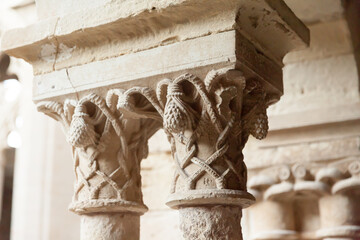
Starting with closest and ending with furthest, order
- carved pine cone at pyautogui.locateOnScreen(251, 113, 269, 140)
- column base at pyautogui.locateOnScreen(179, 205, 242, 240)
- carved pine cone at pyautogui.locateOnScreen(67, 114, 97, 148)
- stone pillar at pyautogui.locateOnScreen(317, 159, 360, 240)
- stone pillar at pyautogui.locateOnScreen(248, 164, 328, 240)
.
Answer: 1. column base at pyautogui.locateOnScreen(179, 205, 242, 240)
2. carved pine cone at pyautogui.locateOnScreen(251, 113, 269, 140)
3. carved pine cone at pyautogui.locateOnScreen(67, 114, 97, 148)
4. stone pillar at pyautogui.locateOnScreen(317, 159, 360, 240)
5. stone pillar at pyautogui.locateOnScreen(248, 164, 328, 240)

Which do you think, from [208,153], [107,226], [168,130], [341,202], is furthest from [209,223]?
[341,202]

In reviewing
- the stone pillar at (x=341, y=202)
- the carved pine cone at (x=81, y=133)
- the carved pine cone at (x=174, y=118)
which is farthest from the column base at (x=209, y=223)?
the stone pillar at (x=341, y=202)

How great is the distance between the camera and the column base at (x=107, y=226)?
7.79 feet

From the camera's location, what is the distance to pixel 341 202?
3158 millimetres

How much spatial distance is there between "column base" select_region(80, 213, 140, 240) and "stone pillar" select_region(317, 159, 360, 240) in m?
1.24

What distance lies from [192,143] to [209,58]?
32 cm

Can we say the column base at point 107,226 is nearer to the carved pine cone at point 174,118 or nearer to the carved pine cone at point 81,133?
the carved pine cone at point 81,133

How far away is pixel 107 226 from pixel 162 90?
623 mm

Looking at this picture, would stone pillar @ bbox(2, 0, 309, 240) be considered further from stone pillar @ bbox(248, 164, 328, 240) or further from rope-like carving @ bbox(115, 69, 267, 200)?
stone pillar @ bbox(248, 164, 328, 240)

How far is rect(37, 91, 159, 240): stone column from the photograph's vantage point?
7.73 feet

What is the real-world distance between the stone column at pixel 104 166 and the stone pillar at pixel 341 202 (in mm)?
1206

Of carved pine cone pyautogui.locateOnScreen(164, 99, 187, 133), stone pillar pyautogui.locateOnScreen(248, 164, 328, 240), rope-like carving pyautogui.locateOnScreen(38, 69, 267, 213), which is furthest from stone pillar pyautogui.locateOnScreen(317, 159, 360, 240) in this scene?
carved pine cone pyautogui.locateOnScreen(164, 99, 187, 133)

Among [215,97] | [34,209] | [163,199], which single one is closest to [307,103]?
[163,199]

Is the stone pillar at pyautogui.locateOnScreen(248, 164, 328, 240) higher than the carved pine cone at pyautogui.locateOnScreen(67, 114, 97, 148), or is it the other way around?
the carved pine cone at pyautogui.locateOnScreen(67, 114, 97, 148)
